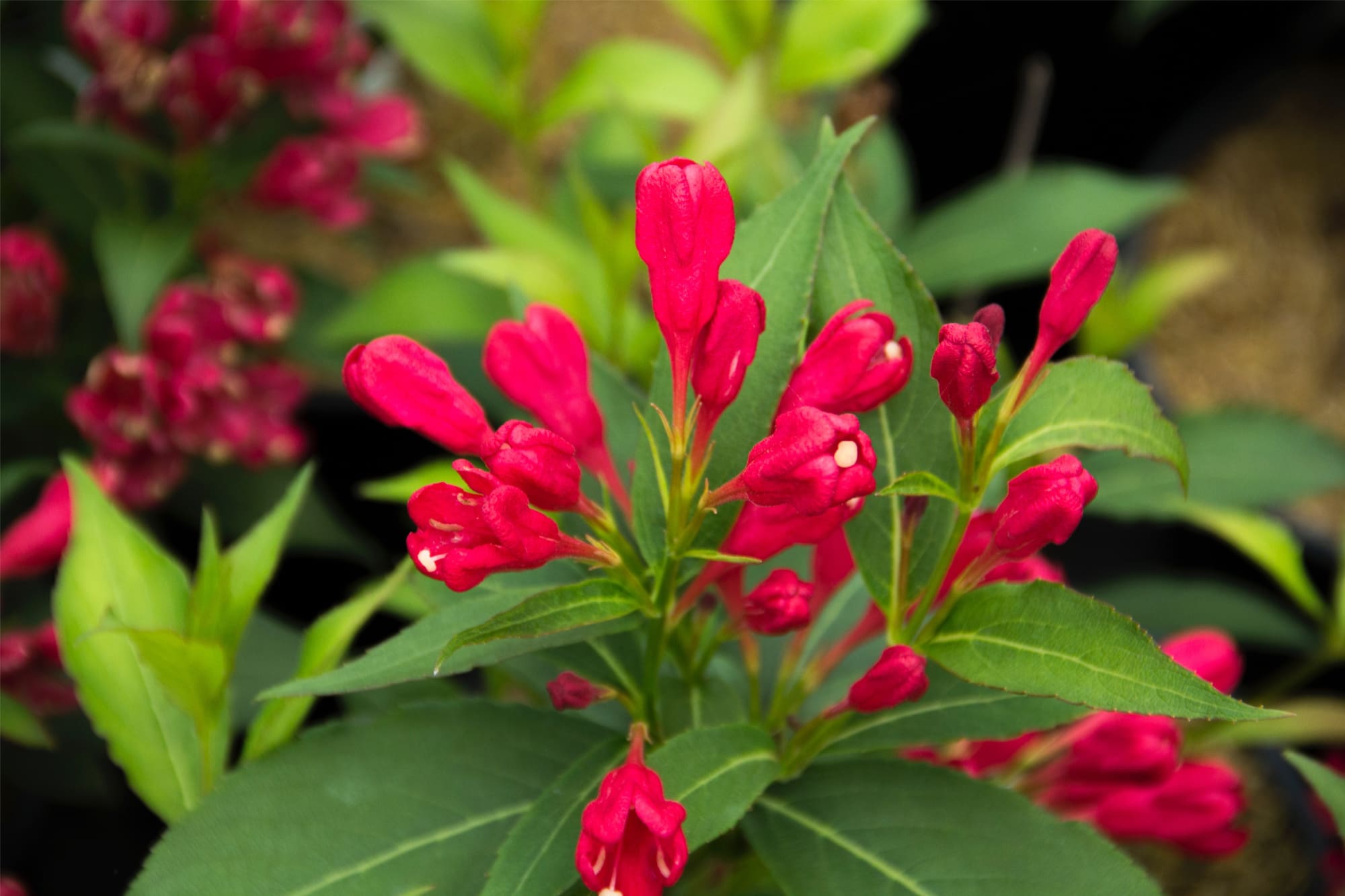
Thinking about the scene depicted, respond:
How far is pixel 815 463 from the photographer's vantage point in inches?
15.4

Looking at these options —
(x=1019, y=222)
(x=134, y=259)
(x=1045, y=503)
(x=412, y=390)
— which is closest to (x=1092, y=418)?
(x=1045, y=503)

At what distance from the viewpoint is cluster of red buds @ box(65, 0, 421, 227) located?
35.7 inches

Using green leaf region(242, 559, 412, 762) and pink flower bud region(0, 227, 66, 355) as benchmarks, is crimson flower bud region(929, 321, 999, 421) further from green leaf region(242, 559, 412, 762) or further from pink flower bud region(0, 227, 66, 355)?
pink flower bud region(0, 227, 66, 355)

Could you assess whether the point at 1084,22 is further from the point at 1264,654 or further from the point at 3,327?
the point at 3,327

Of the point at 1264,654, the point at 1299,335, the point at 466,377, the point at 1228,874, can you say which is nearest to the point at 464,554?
the point at 466,377

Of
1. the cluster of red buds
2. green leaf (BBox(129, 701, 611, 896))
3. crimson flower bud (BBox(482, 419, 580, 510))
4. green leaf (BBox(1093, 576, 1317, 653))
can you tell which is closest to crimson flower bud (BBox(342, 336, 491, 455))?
crimson flower bud (BBox(482, 419, 580, 510))

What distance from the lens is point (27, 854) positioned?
0.98 m

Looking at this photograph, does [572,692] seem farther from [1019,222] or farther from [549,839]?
[1019,222]

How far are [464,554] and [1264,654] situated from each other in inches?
48.6

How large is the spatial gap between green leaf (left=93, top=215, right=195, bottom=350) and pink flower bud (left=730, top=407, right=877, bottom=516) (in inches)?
24.9

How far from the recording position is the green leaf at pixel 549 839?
17.3 inches

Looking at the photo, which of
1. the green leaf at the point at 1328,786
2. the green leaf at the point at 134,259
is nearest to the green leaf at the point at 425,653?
the green leaf at the point at 1328,786

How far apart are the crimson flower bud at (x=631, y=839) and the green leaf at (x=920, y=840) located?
78 mm

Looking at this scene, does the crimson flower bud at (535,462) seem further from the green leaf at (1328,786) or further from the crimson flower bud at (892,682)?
the green leaf at (1328,786)
